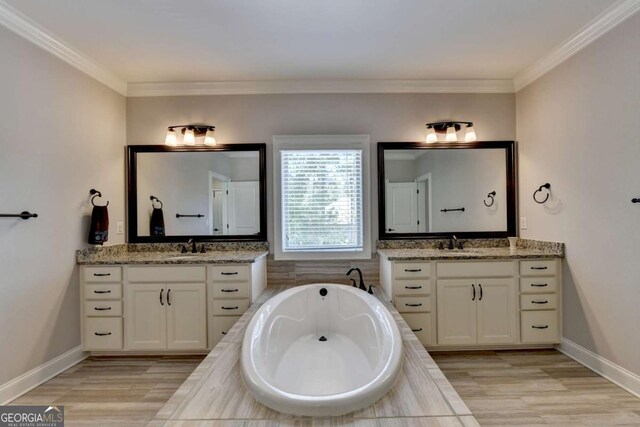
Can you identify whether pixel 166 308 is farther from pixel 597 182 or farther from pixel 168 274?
pixel 597 182

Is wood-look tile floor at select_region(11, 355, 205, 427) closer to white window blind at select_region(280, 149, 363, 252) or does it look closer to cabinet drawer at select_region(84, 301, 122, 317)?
cabinet drawer at select_region(84, 301, 122, 317)

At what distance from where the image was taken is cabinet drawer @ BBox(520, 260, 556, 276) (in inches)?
109

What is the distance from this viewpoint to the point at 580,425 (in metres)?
1.87

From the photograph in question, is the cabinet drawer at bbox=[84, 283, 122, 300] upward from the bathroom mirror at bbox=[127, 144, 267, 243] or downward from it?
downward

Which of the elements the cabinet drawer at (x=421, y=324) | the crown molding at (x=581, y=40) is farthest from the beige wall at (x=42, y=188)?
the crown molding at (x=581, y=40)

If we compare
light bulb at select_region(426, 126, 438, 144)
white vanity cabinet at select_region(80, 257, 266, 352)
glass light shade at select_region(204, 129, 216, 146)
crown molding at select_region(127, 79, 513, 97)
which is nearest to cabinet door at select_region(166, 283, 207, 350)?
white vanity cabinet at select_region(80, 257, 266, 352)

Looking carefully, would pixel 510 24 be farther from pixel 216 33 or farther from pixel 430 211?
pixel 216 33

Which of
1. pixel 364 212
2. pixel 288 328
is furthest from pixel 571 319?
pixel 288 328

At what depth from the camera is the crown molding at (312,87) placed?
3216 millimetres

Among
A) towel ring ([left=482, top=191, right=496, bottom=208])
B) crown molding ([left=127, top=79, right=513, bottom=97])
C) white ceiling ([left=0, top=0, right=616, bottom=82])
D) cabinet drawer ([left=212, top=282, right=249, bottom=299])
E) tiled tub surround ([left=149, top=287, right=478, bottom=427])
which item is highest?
white ceiling ([left=0, top=0, right=616, bottom=82])

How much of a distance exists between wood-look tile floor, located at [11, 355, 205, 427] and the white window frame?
1348mm

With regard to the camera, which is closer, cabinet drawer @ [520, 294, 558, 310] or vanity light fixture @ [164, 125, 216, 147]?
cabinet drawer @ [520, 294, 558, 310]

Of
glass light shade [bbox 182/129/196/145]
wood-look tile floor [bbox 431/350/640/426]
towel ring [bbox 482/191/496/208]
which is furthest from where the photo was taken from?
towel ring [bbox 482/191/496/208]

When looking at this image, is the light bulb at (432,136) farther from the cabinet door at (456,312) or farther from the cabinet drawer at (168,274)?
the cabinet drawer at (168,274)
